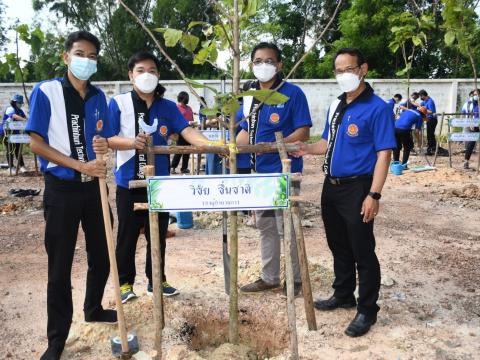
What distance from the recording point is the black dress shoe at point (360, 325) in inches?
130

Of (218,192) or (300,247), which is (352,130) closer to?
(300,247)

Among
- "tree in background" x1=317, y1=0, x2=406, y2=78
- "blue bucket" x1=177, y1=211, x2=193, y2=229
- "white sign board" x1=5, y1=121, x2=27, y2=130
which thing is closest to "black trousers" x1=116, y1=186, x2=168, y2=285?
"blue bucket" x1=177, y1=211, x2=193, y2=229

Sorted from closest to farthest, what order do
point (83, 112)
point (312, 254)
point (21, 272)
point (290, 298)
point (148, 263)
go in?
point (290, 298)
point (83, 112)
point (148, 263)
point (21, 272)
point (312, 254)

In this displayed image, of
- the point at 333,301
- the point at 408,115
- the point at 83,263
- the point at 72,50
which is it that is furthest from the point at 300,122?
the point at 408,115

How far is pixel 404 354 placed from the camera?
3074mm

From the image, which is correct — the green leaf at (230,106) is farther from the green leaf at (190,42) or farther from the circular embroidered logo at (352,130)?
the circular embroidered logo at (352,130)

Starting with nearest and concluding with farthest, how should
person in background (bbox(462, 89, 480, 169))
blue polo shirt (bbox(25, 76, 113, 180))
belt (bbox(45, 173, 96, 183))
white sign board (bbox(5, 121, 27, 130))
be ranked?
1. blue polo shirt (bbox(25, 76, 113, 180))
2. belt (bbox(45, 173, 96, 183))
3. white sign board (bbox(5, 121, 27, 130))
4. person in background (bbox(462, 89, 480, 169))

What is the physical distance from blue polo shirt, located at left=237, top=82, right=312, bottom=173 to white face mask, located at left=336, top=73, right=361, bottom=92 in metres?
0.50

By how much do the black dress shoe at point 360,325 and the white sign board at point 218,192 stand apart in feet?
4.05

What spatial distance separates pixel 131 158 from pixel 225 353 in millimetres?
1577

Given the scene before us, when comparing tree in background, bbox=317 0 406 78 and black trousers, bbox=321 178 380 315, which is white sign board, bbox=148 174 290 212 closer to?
black trousers, bbox=321 178 380 315

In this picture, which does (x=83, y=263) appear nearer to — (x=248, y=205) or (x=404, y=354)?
(x=248, y=205)

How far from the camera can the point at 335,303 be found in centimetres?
371

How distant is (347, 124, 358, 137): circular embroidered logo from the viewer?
3207 millimetres
